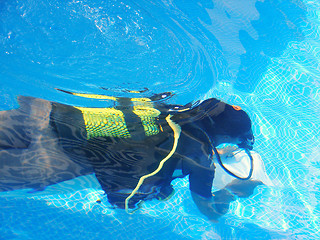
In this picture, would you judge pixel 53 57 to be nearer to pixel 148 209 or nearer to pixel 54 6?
pixel 54 6

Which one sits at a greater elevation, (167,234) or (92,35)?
(92,35)

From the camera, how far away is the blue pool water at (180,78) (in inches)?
122

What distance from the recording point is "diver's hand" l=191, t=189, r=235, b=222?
2823 millimetres

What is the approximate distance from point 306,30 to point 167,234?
13.4 ft

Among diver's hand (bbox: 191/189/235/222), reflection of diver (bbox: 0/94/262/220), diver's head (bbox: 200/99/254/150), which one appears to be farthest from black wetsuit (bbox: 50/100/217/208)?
diver's hand (bbox: 191/189/235/222)

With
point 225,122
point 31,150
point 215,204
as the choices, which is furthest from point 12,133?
point 215,204

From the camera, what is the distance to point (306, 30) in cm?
380

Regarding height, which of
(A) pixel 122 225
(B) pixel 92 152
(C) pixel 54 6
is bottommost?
(A) pixel 122 225

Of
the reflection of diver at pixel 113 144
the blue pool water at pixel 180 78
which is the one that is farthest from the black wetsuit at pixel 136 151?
the blue pool water at pixel 180 78

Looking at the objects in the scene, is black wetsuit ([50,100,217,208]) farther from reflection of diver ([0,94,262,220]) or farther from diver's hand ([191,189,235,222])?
diver's hand ([191,189,235,222])

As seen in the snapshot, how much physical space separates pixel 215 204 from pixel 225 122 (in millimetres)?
1249

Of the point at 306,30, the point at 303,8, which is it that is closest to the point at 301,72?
the point at 306,30

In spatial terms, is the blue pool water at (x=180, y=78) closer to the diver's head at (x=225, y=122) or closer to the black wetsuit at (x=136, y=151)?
the black wetsuit at (x=136, y=151)

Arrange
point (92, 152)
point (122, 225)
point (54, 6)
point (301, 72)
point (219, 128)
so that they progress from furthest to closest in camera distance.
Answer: point (301, 72)
point (122, 225)
point (54, 6)
point (219, 128)
point (92, 152)
